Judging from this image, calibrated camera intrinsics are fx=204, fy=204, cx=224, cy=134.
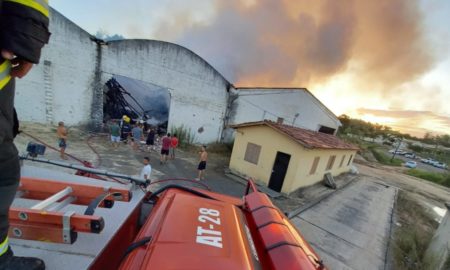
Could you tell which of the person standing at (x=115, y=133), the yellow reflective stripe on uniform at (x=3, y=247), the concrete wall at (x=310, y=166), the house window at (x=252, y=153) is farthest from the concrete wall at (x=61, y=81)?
the yellow reflective stripe on uniform at (x=3, y=247)

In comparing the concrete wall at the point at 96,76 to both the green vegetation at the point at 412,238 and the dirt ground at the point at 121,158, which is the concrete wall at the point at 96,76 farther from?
the green vegetation at the point at 412,238

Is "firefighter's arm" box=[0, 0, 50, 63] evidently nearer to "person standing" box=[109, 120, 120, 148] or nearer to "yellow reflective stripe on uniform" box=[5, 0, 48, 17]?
"yellow reflective stripe on uniform" box=[5, 0, 48, 17]

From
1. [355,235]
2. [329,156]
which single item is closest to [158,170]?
[355,235]

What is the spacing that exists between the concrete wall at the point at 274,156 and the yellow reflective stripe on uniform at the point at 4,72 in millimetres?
9784

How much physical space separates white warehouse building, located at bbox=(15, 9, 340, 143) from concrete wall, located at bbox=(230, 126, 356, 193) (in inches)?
212

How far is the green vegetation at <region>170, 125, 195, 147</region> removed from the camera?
49.1 feet

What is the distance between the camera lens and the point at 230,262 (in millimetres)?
1272

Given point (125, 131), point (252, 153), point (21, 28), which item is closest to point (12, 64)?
point (21, 28)

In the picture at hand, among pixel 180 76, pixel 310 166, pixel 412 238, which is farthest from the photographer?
pixel 180 76

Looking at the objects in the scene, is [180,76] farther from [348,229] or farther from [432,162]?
[432,162]

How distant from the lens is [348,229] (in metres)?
7.62

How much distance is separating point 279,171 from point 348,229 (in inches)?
144

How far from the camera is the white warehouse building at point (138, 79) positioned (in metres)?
11.1

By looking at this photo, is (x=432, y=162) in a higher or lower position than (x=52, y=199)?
lower
